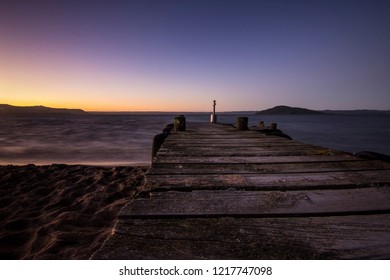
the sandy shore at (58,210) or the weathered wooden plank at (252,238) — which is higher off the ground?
the weathered wooden plank at (252,238)

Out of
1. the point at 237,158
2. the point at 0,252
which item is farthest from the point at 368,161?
the point at 0,252

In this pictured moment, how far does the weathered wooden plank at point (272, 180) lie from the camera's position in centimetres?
192

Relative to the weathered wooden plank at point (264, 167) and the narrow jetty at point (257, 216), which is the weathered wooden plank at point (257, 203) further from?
the weathered wooden plank at point (264, 167)

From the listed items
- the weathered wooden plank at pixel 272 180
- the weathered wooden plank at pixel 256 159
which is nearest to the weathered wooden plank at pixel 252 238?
the weathered wooden plank at pixel 272 180

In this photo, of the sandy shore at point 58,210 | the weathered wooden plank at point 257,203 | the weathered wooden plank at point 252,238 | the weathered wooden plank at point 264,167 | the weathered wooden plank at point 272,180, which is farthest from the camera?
the sandy shore at point 58,210

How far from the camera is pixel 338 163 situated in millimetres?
2707

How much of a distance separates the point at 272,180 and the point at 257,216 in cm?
76

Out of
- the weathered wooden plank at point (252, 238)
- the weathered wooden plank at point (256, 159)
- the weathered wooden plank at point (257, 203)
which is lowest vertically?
the weathered wooden plank at point (252, 238)

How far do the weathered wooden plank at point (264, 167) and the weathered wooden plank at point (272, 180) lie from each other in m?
0.13

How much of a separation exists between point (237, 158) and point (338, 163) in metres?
1.15

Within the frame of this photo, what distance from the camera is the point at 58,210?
496 cm

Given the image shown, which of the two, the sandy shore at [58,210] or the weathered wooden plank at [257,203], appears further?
the sandy shore at [58,210]

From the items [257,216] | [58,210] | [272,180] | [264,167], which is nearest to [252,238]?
[257,216]
